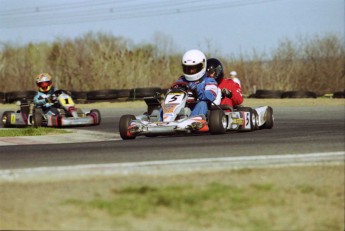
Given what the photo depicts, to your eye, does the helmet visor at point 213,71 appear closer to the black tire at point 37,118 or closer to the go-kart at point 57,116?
the go-kart at point 57,116

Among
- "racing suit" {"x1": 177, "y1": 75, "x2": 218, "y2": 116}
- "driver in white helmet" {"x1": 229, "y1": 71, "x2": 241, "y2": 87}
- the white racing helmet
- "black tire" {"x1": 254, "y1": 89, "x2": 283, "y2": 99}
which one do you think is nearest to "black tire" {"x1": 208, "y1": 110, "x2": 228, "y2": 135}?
"racing suit" {"x1": 177, "y1": 75, "x2": 218, "y2": 116}

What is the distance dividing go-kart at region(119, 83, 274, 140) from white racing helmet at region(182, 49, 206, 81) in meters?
0.21

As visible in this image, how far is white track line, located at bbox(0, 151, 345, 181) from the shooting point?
7.43m

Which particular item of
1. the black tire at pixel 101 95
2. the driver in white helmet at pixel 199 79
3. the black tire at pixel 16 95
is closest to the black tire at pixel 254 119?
the driver in white helmet at pixel 199 79

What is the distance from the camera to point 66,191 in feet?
22.0

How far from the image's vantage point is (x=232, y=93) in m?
14.0

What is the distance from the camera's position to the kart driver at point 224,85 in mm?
13789

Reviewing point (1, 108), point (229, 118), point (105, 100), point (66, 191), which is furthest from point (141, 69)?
point (66, 191)

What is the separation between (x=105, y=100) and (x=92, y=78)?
7296 mm

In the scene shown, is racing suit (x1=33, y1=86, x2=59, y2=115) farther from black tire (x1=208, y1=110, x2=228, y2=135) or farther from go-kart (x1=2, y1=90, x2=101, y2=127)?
black tire (x1=208, y1=110, x2=228, y2=135)

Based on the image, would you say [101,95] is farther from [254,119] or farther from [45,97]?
[254,119]

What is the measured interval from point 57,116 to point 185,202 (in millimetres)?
12173

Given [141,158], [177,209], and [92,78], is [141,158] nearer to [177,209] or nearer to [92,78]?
[177,209]

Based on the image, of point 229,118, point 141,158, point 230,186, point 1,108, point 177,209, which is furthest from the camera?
point 1,108
